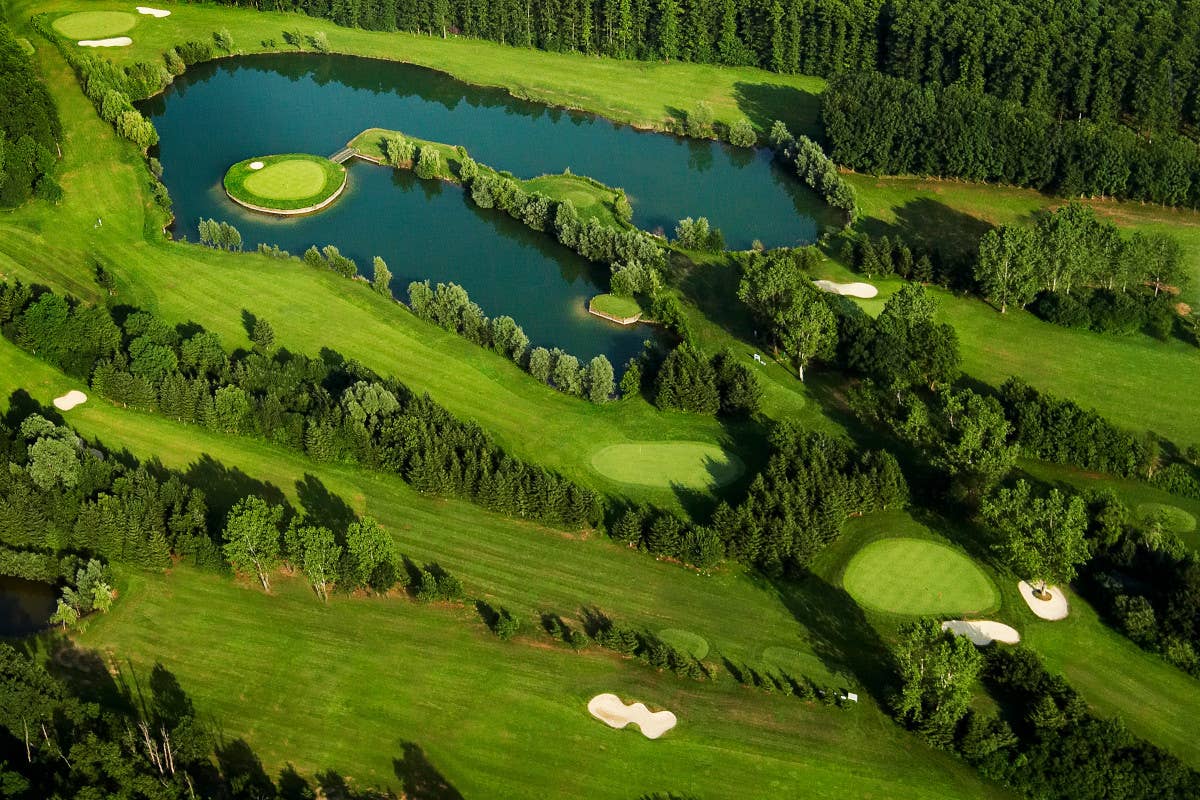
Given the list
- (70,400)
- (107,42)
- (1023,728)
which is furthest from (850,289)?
(107,42)

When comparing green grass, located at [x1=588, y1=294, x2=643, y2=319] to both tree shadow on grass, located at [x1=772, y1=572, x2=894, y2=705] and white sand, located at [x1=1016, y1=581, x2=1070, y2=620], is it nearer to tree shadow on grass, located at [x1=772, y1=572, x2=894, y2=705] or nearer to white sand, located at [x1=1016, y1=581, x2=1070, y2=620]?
tree shadow on grass, located at [x1=772, y1=572, x2=894, y2=705]

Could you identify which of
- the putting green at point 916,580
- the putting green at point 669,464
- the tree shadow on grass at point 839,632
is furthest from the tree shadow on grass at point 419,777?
the putting green at point 916,580

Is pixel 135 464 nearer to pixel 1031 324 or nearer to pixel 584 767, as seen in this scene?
pixel 584 767

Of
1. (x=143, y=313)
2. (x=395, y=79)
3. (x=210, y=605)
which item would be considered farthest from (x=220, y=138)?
(x=210, y=605)

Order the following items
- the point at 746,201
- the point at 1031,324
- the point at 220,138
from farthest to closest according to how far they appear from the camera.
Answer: the point at 220,138, the point at 746,201, the point at 1031,324

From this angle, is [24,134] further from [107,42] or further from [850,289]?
[850,289]

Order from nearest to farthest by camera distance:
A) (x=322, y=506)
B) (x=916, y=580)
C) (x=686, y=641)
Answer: (x=686, y=641)
(x=916, y=580)
(x=322, y=506)

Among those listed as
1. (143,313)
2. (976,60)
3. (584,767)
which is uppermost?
(976,60)

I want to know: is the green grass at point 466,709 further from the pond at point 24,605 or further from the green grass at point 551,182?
the green grass at point 551,182
